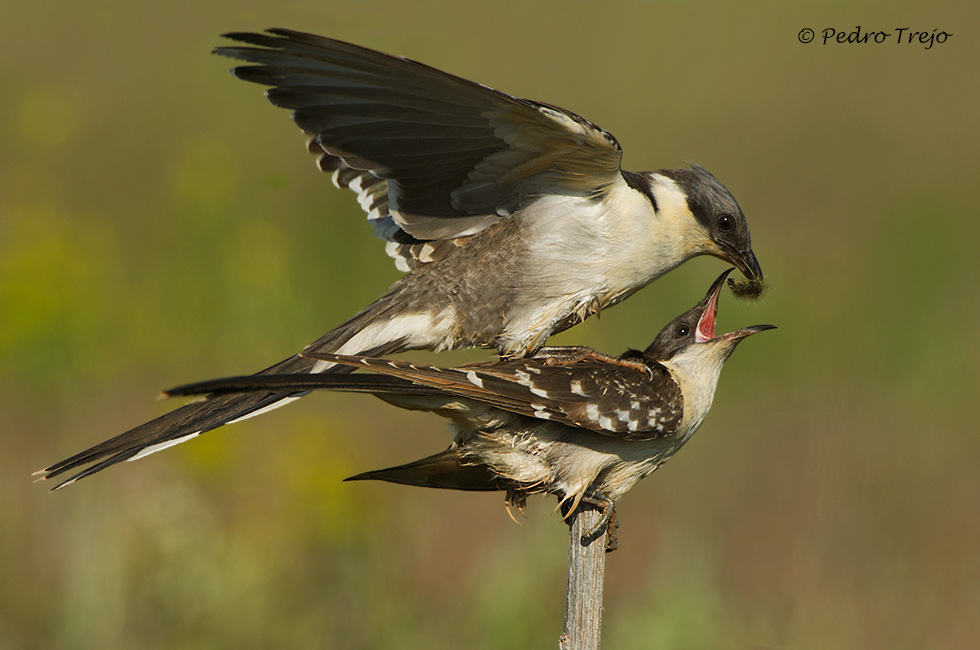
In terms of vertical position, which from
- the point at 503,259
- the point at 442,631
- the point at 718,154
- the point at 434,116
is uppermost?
the point at 718,154

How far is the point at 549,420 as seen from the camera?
10.3 ft

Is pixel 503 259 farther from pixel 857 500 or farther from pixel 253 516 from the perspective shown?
pixel 857 500

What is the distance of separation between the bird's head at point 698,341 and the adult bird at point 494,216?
0.23 meters

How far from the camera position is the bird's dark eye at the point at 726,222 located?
3.84 m

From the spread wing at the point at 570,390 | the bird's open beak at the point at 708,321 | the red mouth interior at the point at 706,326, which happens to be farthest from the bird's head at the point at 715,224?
the spread wing at the point at 570,390

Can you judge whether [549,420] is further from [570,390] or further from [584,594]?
[584,594]

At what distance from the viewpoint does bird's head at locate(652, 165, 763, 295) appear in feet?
12.6

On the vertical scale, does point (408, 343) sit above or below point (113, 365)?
below

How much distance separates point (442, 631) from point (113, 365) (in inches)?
142

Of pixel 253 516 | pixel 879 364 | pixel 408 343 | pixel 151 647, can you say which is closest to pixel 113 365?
pixel 253 516

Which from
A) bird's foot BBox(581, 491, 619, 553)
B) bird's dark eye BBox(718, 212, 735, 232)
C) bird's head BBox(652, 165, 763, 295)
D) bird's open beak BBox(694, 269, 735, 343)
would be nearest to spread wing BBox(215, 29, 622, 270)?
bird's head BBox(652, 165, 763, 295)

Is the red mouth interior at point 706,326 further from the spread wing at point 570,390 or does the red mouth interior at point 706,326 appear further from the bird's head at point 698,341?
the spread wing at point 570,390

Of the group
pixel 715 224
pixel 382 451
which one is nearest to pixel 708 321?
pixel 715 224

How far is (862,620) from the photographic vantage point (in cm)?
598
